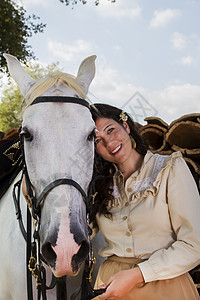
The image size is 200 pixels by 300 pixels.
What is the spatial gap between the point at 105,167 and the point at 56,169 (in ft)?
2.24

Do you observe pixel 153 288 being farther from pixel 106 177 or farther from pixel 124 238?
pixel 106 177

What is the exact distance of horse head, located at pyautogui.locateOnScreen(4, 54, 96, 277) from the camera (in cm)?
134

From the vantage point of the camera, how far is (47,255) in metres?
1.37

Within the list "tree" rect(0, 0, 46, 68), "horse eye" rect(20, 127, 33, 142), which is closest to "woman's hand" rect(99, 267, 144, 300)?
"horse eye" rect(20, 127, 33, 142)

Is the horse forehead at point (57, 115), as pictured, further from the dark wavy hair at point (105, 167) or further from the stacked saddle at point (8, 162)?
the stacked saddle at point (8, 162)

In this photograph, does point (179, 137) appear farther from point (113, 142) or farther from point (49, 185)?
point (49, 185)

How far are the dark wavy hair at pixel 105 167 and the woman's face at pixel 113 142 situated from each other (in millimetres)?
57

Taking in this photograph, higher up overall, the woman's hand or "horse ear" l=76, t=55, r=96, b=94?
"horse ear" l=76, t=55, r=96, b=94

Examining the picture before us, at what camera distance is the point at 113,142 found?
192cm

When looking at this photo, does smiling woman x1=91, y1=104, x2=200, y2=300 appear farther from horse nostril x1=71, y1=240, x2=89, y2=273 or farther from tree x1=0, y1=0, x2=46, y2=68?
tree x1=0, y1=0, x2=46, y2=68

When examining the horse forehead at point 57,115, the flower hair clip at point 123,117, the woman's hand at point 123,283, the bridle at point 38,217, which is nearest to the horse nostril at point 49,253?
the bridle at point 38,217

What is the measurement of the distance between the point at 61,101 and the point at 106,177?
62 centimetres

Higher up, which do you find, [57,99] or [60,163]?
[57,99]

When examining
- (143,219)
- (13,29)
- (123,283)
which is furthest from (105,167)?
(13,29)
